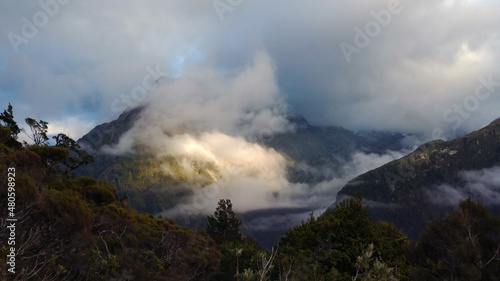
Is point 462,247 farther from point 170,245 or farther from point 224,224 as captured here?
point 224,224

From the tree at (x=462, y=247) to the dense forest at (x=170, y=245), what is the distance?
60 millimetres

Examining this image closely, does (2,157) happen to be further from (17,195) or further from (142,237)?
(142,237)

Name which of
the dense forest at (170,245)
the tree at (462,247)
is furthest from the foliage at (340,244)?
the tree at (462,247)

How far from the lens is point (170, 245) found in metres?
35.7

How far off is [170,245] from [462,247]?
91.2ft

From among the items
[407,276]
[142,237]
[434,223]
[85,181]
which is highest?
[85,181]

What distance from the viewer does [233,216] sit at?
84812mm

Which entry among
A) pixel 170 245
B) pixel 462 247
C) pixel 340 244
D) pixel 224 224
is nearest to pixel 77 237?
pixel 170 245

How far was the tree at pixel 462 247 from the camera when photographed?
20.5 metres

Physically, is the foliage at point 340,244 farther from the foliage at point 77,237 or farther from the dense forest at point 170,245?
the foliage at point 77,237

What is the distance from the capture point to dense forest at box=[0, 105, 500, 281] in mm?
16766

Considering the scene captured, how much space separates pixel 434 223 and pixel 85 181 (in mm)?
33992

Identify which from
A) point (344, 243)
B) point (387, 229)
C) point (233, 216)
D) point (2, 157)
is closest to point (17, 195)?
point (2, 157)

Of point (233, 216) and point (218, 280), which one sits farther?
point (233, 216)
